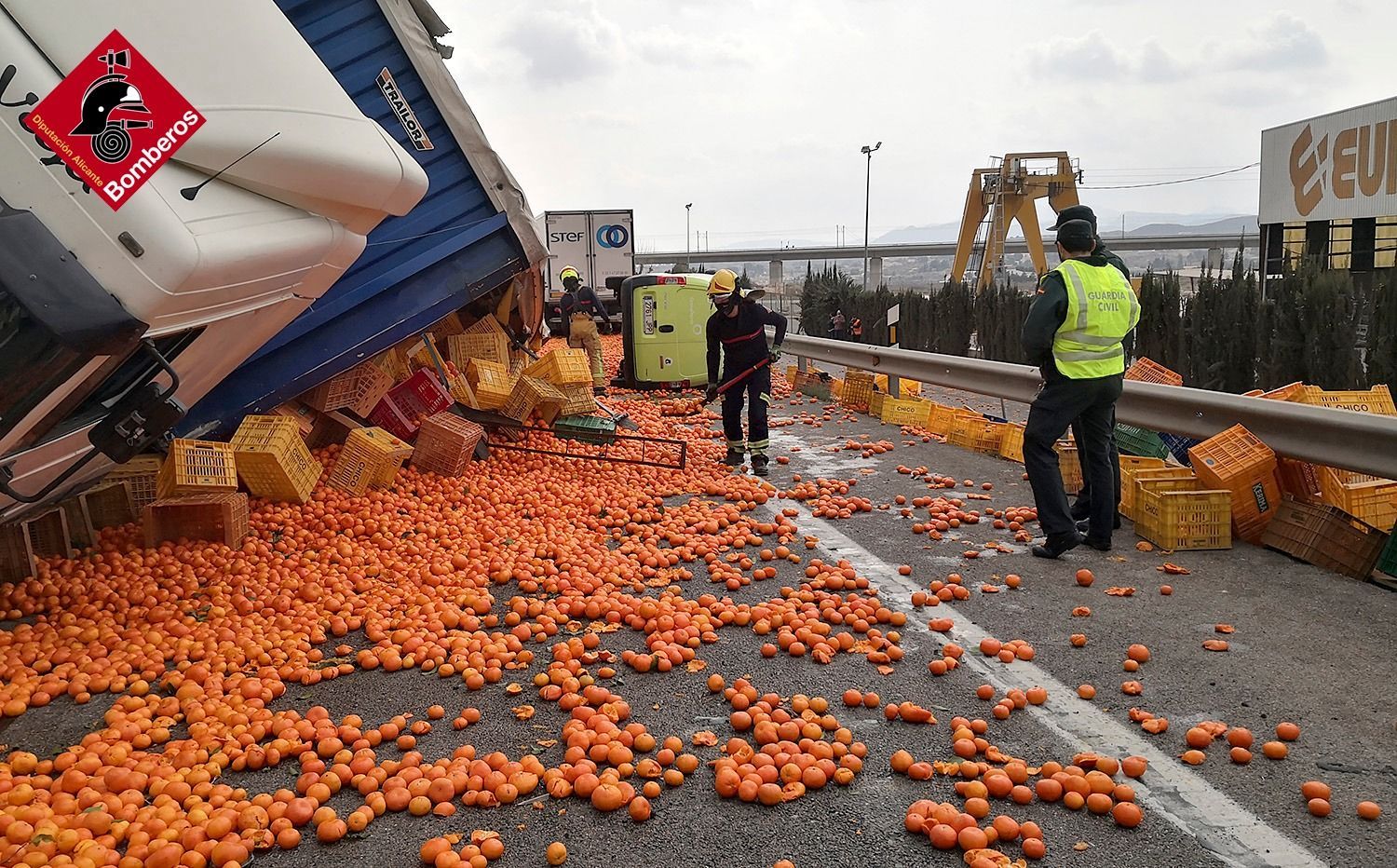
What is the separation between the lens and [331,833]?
3088mm

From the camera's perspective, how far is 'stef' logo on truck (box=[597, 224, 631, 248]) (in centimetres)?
3253

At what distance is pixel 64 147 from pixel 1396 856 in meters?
4.64

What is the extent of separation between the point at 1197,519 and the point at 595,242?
28.4 meters

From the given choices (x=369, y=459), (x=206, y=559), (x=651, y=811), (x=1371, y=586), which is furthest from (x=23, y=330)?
(x=1371, y=586)

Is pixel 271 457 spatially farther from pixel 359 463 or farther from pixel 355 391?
pixel 355 391

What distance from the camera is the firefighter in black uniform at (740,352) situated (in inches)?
373

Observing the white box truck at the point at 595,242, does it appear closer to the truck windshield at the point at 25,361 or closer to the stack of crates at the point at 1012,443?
the stack of crates at the point at 1012,443

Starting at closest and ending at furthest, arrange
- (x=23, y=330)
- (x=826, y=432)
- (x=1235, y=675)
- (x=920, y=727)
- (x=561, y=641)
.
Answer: (x=23, y=330), (x=920, y=727), (x=1235, y=675), (x=561, y=641), (x=826, y=432)

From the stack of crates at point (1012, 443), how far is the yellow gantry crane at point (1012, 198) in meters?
24.9

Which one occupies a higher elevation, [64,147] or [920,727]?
[64,147]

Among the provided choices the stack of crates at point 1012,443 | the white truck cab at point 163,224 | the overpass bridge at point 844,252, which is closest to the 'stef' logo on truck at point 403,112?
the white truck cab at point 163,224

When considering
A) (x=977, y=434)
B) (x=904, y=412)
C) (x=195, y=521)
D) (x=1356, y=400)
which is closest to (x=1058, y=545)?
(x=1356, y=400)

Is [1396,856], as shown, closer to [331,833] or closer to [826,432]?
[331,833]

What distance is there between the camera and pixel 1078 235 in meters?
6.25
